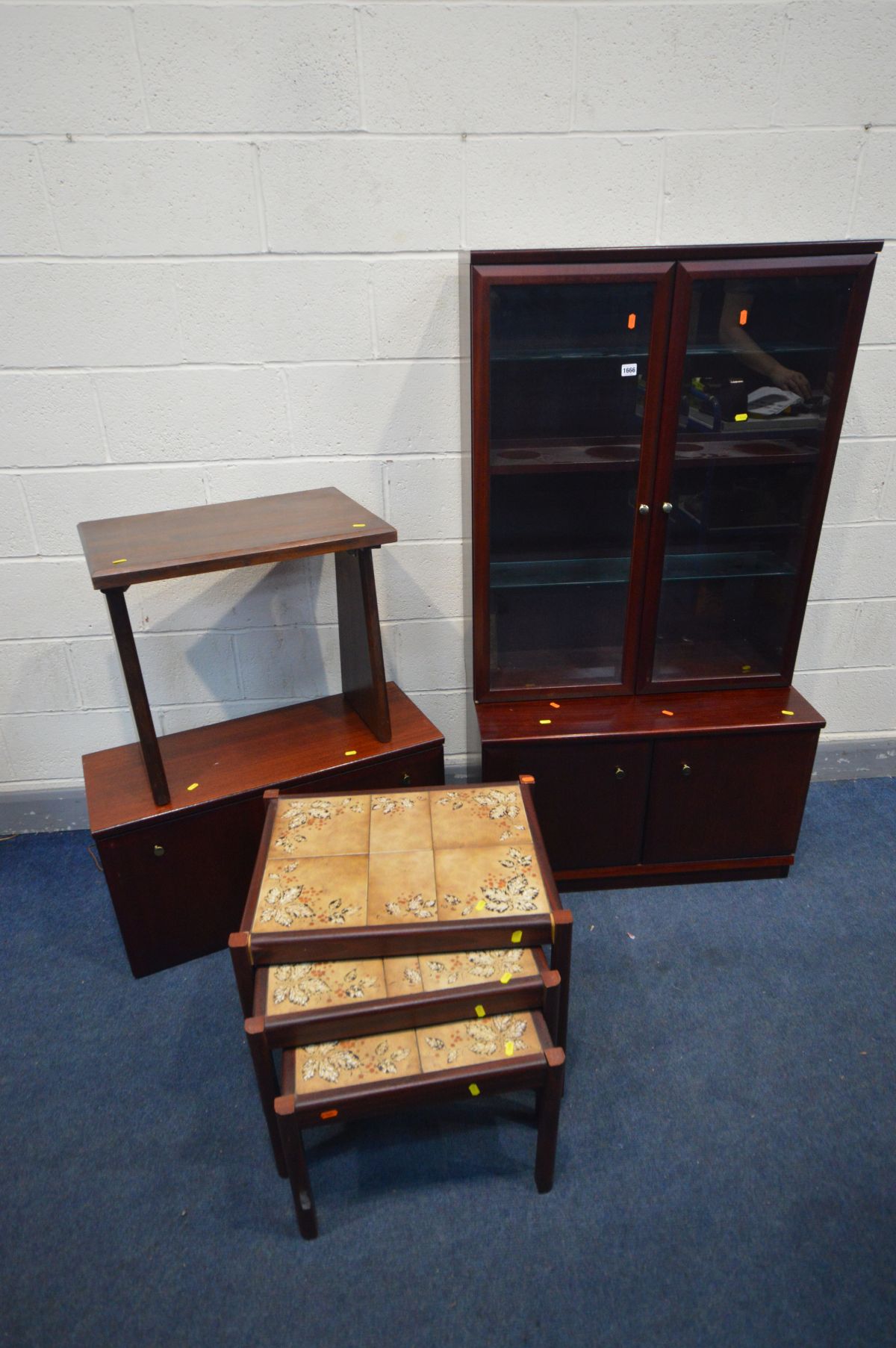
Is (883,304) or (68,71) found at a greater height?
(68,71)

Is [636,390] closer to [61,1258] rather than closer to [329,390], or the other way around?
[329,390]

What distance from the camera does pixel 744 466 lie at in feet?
7.27

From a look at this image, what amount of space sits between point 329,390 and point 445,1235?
6.50ft

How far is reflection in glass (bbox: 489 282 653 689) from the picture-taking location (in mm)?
1992

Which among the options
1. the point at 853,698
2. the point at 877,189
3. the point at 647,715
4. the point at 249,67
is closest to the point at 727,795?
the point at 647,715

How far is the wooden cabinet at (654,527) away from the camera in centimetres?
196

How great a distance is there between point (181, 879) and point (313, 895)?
57 cm

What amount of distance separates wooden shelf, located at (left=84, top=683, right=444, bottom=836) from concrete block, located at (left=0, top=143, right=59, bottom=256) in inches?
50.9

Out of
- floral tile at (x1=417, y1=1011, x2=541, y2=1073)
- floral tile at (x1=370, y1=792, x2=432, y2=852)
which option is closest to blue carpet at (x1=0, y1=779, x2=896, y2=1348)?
floral tile at (x1=417, y1=1011, x2=541, y2=1073)

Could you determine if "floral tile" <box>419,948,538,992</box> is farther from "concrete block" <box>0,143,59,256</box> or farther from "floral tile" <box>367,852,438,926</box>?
"concrete block" <box>0,143,59,256</box>

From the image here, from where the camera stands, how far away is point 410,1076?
59.1 inches

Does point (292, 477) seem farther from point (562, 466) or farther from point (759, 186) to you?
point (759, 186)

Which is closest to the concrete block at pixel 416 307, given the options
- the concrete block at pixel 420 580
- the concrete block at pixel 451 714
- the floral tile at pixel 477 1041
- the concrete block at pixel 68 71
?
the concrete block at pixel 420 580

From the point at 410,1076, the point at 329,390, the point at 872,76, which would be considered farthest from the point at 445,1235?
the point at 872,76
